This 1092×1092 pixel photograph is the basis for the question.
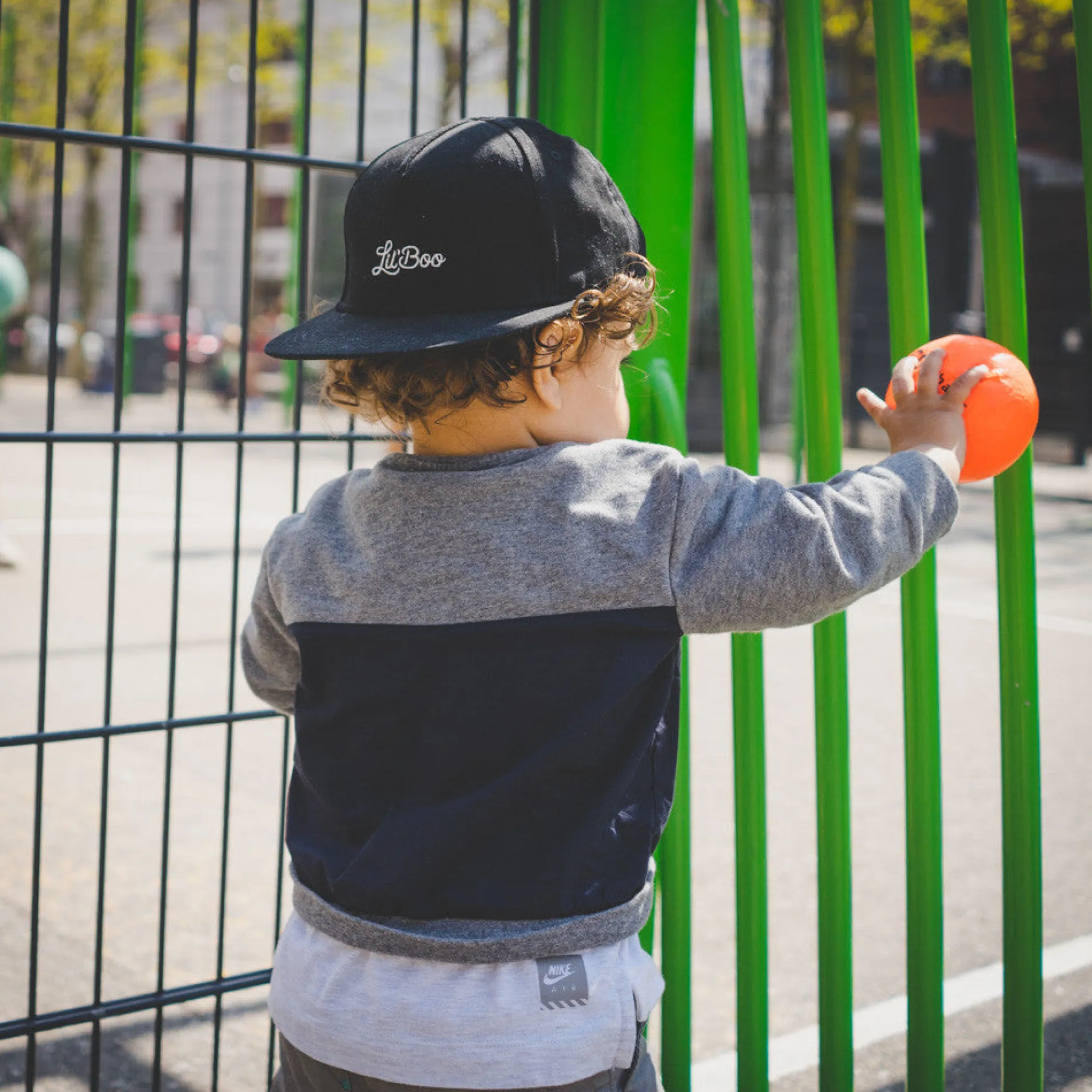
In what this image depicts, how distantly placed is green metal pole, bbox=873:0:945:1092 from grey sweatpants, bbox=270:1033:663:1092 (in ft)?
1.68

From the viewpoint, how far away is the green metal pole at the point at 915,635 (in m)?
1.70

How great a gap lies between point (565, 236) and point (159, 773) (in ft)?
11.5

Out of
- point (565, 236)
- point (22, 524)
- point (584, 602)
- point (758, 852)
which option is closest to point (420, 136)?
point (565, 236)

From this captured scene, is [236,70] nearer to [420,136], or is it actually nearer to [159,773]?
[159,773]

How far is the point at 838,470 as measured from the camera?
1654mm

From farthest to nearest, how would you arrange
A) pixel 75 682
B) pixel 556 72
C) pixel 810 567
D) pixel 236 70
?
pixel 236 70 < pixel 75 682 < pixel 556 72 < pixel 810 567

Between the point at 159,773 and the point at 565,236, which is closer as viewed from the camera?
the point at 565,236

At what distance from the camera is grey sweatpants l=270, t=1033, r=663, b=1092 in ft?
4.32

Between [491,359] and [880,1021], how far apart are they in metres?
2.17

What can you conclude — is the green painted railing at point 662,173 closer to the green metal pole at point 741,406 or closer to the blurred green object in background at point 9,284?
the green metal pole at point 741,406

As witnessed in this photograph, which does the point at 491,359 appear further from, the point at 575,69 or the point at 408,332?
the point at 575,69

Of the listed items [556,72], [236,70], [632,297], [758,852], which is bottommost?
[758,852]

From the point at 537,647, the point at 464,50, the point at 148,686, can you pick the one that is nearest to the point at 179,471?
the point at 464,50

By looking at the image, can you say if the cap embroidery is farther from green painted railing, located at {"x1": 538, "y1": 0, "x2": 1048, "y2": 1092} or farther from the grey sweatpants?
the grey sweatpants
